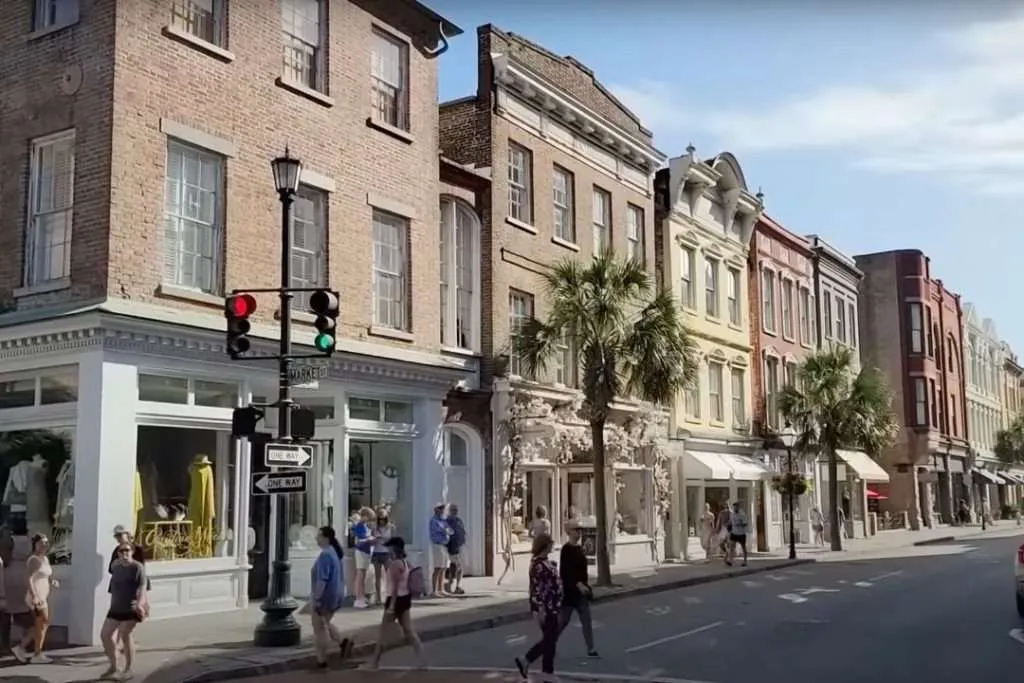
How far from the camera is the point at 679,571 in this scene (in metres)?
25.9

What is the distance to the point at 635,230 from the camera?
30188 millimetres

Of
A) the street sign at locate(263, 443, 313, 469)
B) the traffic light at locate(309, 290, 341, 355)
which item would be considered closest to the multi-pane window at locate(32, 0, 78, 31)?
the traffic light at locate(309, 290, 341, 355)

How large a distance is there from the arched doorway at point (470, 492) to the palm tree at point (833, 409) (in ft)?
50.1

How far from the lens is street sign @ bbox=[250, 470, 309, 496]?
1315cm

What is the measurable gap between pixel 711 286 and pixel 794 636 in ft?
67.9

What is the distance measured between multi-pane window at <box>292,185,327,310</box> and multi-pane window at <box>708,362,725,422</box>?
17.5 m

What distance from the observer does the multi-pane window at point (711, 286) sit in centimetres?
3394

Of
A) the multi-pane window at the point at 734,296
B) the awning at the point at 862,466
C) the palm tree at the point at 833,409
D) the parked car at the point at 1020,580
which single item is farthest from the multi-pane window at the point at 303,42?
the awning at the point at 862,466

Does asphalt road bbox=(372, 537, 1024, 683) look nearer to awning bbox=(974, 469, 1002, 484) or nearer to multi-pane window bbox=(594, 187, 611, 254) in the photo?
multi-pane window bbox=(594, 187, 611, 254)

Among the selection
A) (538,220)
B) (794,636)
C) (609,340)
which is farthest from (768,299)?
(794,636)

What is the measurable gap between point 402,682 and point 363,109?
11528mm

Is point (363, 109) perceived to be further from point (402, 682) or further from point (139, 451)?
point (402, 682)

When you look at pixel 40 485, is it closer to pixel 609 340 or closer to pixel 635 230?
pixel 609 340

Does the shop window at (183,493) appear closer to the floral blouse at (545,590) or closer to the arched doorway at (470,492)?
the floral blouse at (545,590)
